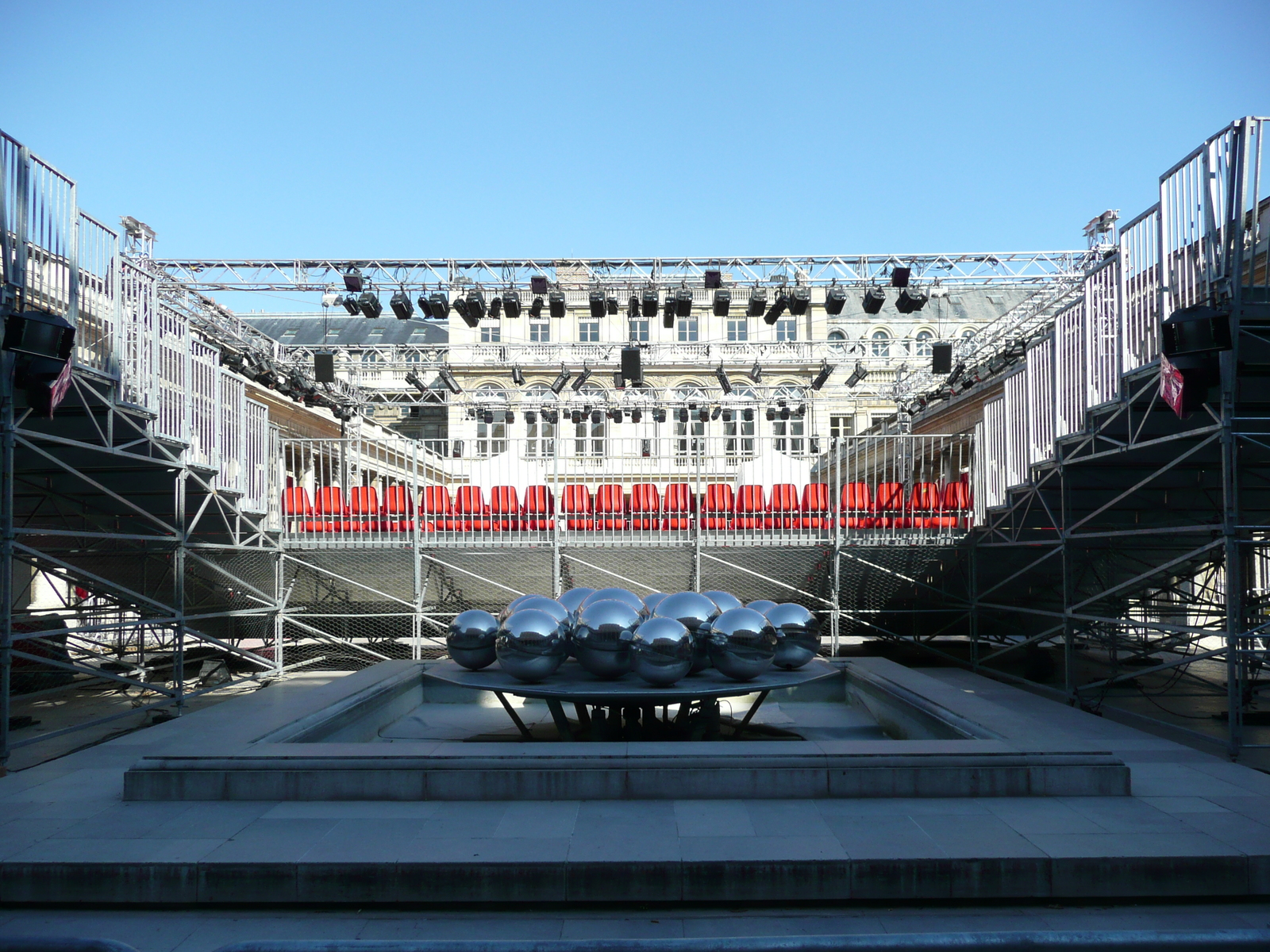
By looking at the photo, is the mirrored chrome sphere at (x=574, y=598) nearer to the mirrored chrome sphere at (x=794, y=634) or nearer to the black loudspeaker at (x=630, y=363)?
the mirrored chrome sphere at (x=794, y=634)

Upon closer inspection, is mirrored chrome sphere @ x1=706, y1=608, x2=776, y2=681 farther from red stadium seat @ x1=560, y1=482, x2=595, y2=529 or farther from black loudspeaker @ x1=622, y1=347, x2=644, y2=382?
black loudspeaker @ x1=622, y1=347, x2=644, y2=382

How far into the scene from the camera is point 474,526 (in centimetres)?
1560

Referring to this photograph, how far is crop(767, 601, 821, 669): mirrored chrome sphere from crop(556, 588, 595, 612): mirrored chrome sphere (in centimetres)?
187

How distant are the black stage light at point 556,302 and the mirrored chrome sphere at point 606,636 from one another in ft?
51.6

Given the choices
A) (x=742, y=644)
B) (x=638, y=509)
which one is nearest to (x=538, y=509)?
(x=638, y=509)

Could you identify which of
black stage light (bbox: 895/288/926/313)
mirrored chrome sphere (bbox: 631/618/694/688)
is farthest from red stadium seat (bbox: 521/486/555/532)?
black stage light (bbox: 895/288/926/313)

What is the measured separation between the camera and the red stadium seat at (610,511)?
51.6 ft

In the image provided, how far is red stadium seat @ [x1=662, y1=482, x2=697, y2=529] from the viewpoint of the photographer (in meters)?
15.7

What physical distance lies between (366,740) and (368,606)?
7429 mm

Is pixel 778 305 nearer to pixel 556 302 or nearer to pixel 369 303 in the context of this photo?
pixel 556 302

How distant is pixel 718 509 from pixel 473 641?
6846 millimetres

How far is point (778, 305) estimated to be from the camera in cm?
2311

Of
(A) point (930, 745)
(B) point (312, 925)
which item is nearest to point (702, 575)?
(A) point (930, 745)

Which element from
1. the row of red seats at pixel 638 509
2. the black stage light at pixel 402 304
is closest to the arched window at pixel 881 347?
the black stage light at pixel 402 304
